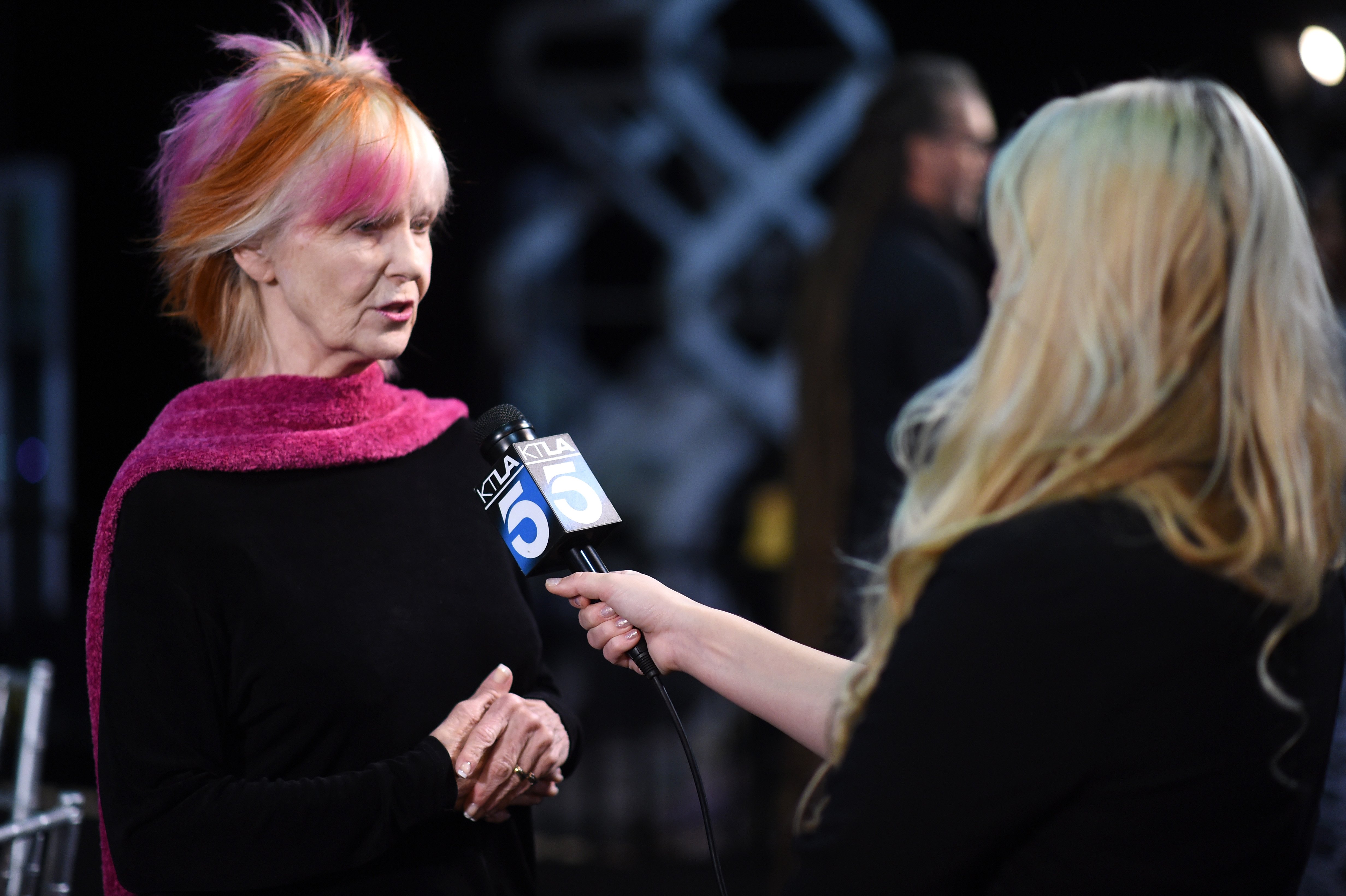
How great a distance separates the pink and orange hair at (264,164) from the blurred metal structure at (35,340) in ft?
14.7

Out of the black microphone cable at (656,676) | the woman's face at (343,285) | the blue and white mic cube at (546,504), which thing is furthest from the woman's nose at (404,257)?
the black microphone cable at (656,676)

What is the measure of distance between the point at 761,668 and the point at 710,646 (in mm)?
56

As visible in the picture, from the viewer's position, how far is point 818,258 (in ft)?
9.18

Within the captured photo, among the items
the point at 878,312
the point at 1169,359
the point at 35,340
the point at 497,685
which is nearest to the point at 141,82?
the point at 35,340

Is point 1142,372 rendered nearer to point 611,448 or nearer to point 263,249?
point 263,249

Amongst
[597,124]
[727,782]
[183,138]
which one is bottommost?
[727,782]

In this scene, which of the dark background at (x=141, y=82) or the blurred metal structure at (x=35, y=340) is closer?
the dark background at (x=141, y=82)

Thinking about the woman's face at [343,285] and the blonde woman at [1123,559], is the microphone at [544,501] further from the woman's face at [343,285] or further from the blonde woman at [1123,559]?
the blonde woman at [1123,559]

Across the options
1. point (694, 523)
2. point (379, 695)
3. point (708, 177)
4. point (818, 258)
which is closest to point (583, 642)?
point (694, 523)

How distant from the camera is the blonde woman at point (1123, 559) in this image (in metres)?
0.82

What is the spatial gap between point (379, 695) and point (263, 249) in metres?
0.50

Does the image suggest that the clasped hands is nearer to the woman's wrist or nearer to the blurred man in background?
the woman's wrist

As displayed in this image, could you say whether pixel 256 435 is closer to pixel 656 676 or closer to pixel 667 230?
pixel 656 676

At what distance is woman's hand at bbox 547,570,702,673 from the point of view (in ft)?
3.99
